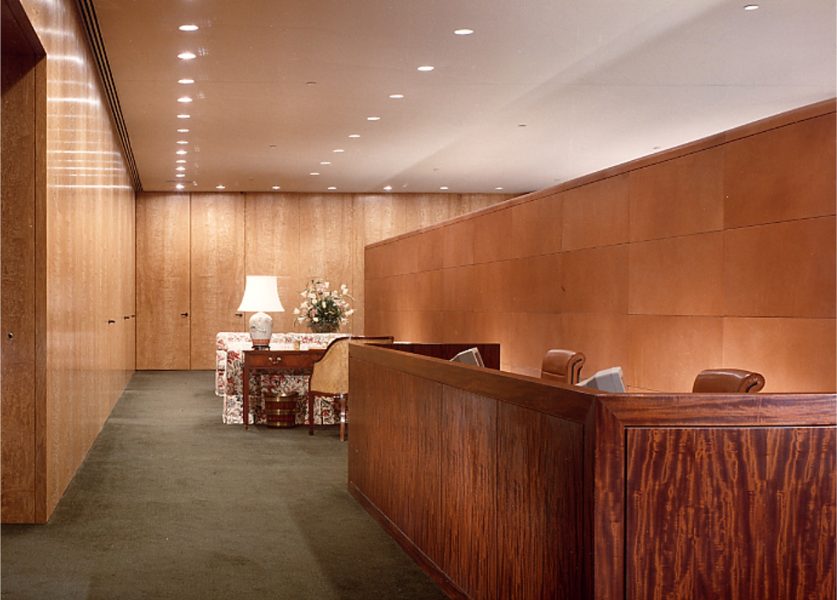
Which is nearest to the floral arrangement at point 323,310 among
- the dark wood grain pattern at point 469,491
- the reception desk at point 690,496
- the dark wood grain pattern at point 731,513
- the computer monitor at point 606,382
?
the dark wood grain pattern at point 469,491

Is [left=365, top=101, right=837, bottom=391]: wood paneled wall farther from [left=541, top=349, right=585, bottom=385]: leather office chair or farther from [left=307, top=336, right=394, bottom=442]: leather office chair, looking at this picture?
[left=307, top=336, right=394, bottom=442]: leather office chair

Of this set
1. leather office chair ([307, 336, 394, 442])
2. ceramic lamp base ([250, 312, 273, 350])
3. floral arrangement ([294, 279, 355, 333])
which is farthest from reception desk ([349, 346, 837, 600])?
floral arrangement ([294, 279, 355, 333])

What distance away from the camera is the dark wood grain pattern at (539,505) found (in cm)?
248

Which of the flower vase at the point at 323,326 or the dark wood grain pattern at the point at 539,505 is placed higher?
the flower vase at the point at 323,326

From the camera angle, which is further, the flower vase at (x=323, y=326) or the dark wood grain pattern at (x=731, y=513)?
the flower vase at (x=323, y=326)

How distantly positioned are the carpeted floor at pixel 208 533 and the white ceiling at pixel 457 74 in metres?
3.03

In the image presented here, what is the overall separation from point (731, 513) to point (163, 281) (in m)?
14.8

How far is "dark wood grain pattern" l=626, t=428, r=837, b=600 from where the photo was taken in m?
2.35

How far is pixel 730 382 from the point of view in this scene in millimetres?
3008

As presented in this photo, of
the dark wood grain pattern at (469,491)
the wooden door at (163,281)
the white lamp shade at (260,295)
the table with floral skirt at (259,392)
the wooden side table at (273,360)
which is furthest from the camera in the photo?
the wooden door at (163,281)

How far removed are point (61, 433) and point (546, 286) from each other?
3.05 m

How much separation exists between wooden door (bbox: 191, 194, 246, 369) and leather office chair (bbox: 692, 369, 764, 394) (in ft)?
45.1

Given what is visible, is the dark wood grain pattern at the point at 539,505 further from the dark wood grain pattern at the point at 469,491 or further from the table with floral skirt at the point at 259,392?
the table with floral skirt at the point at 259,392

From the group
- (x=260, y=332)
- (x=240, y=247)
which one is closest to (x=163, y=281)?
(x=240, y=247)
